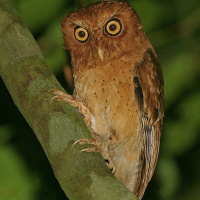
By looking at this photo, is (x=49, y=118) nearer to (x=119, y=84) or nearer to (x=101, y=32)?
(x=119, y=84)

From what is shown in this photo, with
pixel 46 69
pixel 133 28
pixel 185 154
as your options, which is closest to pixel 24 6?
pixel 133 28

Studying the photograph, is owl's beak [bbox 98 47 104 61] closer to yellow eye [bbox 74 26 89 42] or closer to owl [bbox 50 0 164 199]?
owl [bbox 50 0 164 199]

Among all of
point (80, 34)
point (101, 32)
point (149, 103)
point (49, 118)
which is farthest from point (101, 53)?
point (49, 118)

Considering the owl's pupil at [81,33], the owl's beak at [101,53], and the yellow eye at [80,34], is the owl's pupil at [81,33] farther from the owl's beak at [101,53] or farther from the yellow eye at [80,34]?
the owl's beak at [101,53]

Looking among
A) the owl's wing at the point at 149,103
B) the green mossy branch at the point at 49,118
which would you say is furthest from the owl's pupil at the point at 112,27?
the green mossy branch at the point at 49,118

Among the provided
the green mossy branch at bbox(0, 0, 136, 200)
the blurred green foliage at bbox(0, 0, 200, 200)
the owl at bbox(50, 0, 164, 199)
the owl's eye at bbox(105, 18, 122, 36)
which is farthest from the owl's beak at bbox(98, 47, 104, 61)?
the green mossy branch at bbox(0, 0, 136, 200)

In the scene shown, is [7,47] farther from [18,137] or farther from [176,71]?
[176,71]
